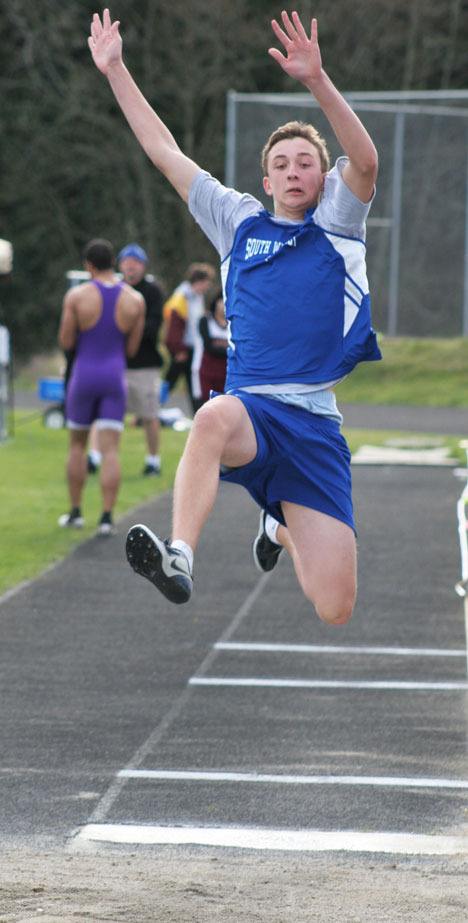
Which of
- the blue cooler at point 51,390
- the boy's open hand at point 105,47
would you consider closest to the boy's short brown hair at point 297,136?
the boy's open hand at point 105,47

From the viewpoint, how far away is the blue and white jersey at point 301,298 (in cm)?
557

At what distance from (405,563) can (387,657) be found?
3193mm

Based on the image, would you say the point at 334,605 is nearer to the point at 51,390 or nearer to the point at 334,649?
the point at 334,649

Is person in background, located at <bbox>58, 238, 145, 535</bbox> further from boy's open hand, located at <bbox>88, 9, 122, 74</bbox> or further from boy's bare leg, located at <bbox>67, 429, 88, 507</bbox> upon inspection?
boy's open hand, located at <bbox>88, 9, 122, 74</bbox>

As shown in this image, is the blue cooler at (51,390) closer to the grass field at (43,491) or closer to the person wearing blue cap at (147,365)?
the grass field at (43,491)

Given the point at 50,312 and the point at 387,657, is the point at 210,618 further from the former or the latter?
the point at 50,312

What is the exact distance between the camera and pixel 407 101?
84.9ft

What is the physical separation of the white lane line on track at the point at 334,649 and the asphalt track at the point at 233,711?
22 mm

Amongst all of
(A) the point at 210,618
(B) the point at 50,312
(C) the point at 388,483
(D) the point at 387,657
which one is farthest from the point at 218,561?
(B) the point at 50,312

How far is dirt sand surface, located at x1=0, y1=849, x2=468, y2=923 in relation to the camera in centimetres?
497

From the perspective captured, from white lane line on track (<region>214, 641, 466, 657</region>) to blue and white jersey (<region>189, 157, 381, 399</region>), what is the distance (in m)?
3.66

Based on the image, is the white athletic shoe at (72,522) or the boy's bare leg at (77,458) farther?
the white athletic shoe at (72,522)

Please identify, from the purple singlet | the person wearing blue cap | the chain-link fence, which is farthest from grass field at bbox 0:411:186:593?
the chain-link fence

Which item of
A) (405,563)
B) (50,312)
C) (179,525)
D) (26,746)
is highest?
(179,525)
